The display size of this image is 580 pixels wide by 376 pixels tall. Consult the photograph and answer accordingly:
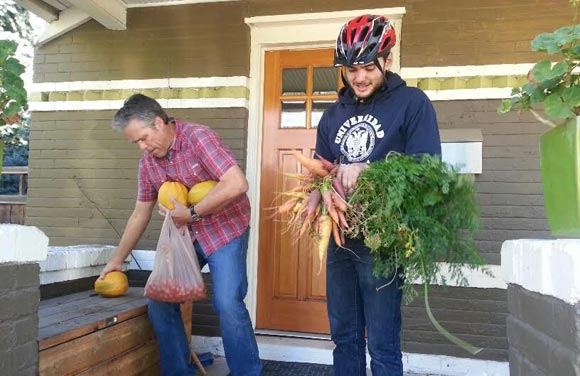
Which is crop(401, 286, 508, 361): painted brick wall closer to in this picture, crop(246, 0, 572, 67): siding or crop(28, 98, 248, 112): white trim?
crop(246, 0, 572, 67): siding

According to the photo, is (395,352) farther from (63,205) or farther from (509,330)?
(63,205)

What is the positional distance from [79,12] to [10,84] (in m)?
2.97

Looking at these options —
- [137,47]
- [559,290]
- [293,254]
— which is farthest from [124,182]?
[559,290]

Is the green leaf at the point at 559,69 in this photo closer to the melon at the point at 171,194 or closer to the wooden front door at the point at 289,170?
the melon at the point at 171,194

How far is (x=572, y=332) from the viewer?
129 cm

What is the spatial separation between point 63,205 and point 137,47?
1607 mm

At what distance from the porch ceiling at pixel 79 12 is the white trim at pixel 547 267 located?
3590mm

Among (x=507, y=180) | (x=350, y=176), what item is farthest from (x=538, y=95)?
(x=507, y=180)

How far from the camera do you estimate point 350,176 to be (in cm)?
184

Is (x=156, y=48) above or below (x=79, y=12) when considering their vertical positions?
below

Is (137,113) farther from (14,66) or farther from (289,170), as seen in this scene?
(289,170)

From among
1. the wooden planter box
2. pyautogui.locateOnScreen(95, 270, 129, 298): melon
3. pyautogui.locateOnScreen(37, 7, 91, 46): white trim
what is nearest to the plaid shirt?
the wooden planter box

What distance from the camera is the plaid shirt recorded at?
294cm

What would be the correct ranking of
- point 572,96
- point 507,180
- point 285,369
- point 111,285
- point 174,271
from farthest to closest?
point 285,369, point 507,180, point 111,285, point 174,271, point 572,96
